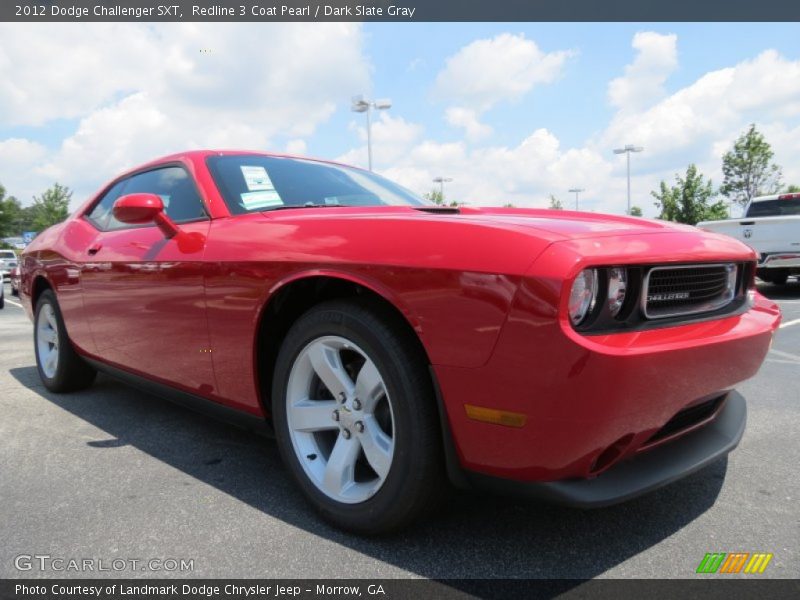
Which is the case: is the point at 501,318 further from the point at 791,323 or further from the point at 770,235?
the point at 770,235

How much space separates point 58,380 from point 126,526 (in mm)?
2313

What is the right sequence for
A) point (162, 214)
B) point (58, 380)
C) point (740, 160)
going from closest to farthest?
point (162, 214) → point (58, 380) → point (740, 160)

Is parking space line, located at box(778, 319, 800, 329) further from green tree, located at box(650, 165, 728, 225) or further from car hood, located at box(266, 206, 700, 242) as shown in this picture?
green tree, located at box(650, 165, 728, 225)

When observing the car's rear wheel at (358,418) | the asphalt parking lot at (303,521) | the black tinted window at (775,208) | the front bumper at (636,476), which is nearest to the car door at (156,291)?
the asphalt parking lot at (303,521)

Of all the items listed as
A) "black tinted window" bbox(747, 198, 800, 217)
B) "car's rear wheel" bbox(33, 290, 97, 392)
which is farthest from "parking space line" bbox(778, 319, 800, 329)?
"car's rear wheel" bbox(33, 290, 97, 392)

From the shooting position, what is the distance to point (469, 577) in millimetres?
1719

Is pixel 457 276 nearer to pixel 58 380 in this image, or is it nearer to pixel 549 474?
pixel 549 474

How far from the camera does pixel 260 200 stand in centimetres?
260

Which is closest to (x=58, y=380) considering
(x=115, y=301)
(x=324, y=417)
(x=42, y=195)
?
(x=115, y=301)

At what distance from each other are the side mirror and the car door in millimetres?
78

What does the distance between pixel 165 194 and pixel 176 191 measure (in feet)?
0.57

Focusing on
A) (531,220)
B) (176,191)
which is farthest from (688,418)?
(176,191)

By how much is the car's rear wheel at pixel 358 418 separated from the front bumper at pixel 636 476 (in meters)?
0.21

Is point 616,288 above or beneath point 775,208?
beneath
